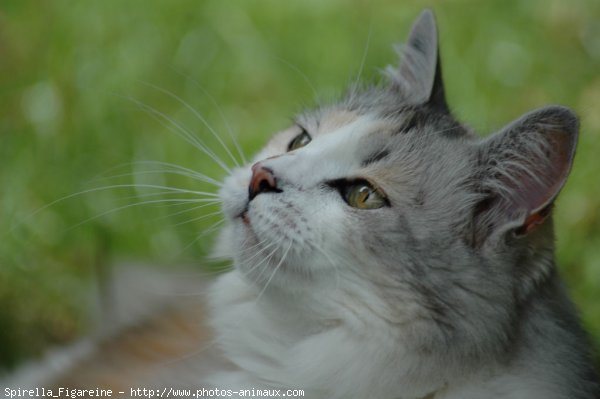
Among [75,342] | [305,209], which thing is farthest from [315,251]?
[75,342]

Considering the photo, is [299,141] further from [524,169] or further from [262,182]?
[524,169]

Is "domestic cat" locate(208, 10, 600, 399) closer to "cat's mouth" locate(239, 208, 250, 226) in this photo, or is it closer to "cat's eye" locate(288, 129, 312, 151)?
"cat's mouth" locate(239, 208, 250, 226)

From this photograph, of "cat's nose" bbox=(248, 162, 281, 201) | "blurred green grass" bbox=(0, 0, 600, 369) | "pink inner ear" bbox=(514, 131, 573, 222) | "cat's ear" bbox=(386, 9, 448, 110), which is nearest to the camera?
"pink inner ear" bbox=(514, 131, 573, 222)

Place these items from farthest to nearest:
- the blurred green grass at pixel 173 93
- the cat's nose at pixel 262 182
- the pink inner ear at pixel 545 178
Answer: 1. the blurred green grass at pixel 173 93
2. the cat's nose at pixel 262 182
3. the pink inner ear at pixel 545 178

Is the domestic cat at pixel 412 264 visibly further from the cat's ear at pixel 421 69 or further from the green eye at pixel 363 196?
the cat's ear at pixel 421 69

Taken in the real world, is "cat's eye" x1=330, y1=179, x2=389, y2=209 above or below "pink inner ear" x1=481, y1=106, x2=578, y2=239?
above

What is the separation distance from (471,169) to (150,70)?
2.30 metres

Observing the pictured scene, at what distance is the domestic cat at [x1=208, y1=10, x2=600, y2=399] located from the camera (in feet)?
6.51

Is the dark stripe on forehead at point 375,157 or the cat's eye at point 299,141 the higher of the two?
the cat's eye at point 299,141

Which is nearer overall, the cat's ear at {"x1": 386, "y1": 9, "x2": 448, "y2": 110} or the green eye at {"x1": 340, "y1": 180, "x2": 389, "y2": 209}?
the green eye at {"x1": 340, "y1": 180, "x2": 389, "y2": 209}

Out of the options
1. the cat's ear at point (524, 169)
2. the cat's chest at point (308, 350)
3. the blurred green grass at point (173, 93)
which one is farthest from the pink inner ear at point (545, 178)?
the blurred green grass at point (173, 93)

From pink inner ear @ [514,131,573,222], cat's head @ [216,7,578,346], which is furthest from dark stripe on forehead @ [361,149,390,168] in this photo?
pink inner ear @ [514,131,573,222]

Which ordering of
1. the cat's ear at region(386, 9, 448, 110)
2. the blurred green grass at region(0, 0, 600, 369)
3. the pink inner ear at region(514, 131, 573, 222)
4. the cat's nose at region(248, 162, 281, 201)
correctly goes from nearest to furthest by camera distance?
the pink inner ear at region(514, 131, 573, 222) → the cat's nose at region(248, 162, 281, 201) → the cat's ear at region(386, 9, 448, 110) → the blurred green grass at region(0, 0, 600, 369)

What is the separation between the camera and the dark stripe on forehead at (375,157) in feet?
7.07
